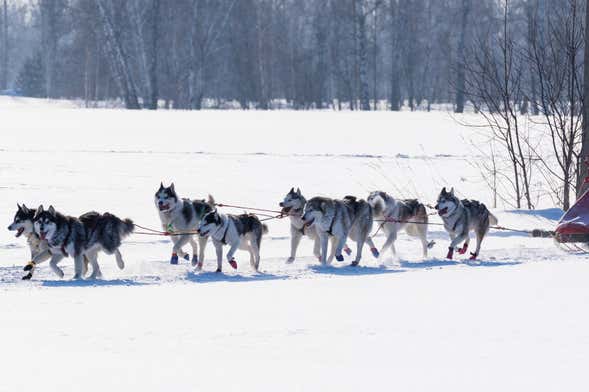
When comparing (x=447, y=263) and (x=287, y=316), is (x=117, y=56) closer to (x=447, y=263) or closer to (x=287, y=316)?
(x=447, y=263)

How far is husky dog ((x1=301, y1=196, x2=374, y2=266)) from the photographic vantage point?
7.35 meters

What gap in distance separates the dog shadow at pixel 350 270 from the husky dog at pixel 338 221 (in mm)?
68

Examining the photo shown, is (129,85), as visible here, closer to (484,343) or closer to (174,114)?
(174,114)

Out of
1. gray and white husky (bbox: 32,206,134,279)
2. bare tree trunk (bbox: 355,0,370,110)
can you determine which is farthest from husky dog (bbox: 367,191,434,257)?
bare tree trunk (bbox: 355,0,370,110)

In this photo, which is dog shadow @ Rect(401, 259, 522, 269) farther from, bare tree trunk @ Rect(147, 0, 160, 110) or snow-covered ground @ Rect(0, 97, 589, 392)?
bare tree trunk @ Rect(147, 0, 160, 110)

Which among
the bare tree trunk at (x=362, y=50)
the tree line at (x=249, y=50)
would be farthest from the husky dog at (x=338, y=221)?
the bare tree trunk at (x=362, y=50)

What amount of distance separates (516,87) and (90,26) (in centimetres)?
2420

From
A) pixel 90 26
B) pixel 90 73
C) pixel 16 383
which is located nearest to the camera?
pixel 16 383

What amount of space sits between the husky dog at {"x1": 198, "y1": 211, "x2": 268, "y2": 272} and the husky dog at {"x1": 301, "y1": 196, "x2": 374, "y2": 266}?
1.29 ft

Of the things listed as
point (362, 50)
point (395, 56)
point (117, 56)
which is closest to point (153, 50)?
point (117, 56)

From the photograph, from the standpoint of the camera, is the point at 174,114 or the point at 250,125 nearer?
the point at 250,125

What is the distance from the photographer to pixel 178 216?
24.4 feet

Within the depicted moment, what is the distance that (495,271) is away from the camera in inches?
280

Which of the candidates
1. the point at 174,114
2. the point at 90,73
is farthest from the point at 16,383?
the point at 90,73
